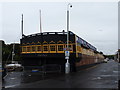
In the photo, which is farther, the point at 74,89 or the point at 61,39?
the point at 61,39

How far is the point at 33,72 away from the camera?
23.2 m

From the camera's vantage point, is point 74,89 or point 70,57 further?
point 70,57

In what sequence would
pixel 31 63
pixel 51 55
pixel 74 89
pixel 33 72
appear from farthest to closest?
pixel 31 63
pixel 51 55
pixel 33 72
pixel 74 89

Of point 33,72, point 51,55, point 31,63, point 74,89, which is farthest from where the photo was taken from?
point 31,63

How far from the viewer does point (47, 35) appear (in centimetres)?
2520

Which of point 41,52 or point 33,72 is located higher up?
point 41,52

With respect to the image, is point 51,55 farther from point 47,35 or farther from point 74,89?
point 74,89

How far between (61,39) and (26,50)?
5.59 meters

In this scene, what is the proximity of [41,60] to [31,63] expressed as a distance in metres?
1.63

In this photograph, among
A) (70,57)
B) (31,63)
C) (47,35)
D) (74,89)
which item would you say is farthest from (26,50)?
(74,89)

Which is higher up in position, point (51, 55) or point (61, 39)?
point (61, 39)

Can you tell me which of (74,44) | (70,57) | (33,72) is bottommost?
(33,72)

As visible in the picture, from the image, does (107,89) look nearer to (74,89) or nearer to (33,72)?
(74,89)

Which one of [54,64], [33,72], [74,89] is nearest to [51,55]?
[54,64]
